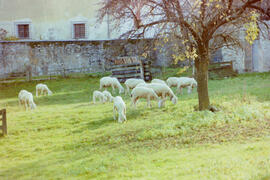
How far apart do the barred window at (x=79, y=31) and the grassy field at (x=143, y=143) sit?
81.6 ft

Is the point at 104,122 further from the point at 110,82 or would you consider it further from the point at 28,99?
the point at 110,82

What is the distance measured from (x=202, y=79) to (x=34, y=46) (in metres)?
24.3

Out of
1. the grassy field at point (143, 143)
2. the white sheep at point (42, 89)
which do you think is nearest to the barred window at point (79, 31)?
the white sheep at point (42, 89)

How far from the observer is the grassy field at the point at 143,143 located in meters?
7.00

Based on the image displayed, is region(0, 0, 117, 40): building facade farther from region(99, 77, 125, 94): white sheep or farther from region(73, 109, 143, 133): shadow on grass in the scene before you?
region(73, 109, 143, 133): shadow on grass

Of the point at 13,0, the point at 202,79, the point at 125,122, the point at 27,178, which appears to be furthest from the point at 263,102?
the point at 13,0

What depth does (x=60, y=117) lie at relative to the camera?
14.7 metres

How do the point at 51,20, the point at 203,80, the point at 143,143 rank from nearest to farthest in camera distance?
the point at 143,143
the point at 203,80
the point at 51,20

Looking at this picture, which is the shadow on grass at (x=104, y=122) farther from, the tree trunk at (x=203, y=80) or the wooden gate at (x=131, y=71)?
the wooden gate at (x=131, y=71)

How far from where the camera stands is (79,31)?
40156 mm

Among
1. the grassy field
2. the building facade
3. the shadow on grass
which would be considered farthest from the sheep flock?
the building facade

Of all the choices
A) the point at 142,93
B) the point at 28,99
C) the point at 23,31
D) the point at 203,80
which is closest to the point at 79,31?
the point at 23,31

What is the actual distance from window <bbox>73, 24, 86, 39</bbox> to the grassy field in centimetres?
2488

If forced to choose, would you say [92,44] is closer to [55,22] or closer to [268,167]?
[55,22]
